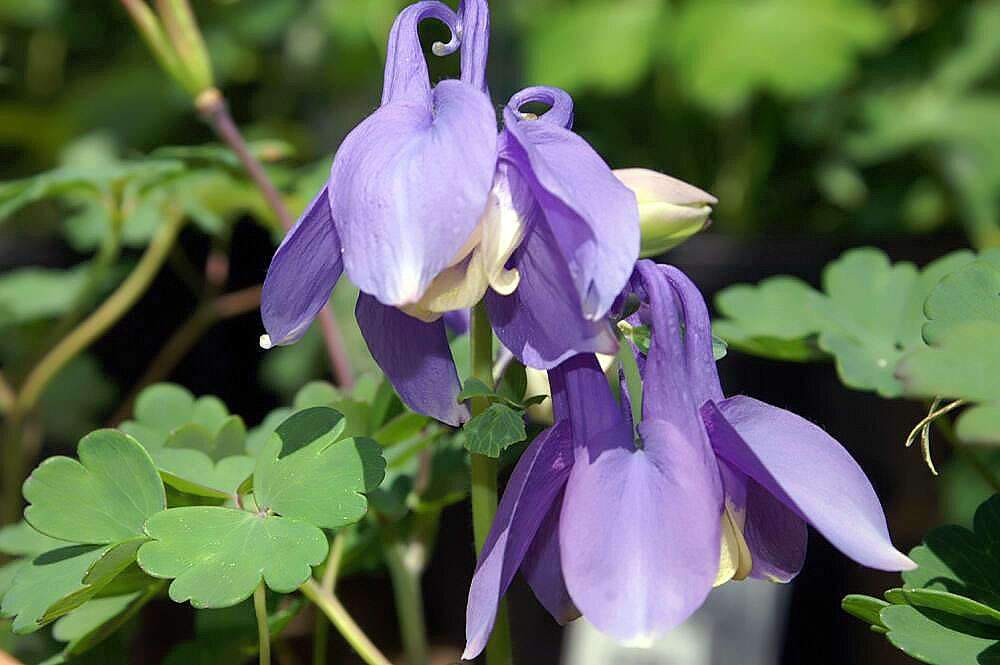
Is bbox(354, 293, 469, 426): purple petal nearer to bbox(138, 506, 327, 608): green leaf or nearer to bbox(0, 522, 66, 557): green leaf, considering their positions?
bbox(138, 506, 327, 608): green leaf

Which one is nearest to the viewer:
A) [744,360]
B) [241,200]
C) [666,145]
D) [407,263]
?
[407,263]

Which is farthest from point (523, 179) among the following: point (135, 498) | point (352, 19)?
point (352, 19)

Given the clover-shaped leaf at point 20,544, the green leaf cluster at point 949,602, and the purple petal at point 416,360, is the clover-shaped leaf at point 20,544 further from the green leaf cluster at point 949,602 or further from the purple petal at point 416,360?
the green leaf cluster at point 949,602

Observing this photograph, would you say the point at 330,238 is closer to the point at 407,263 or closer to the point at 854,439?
the point at 407,263

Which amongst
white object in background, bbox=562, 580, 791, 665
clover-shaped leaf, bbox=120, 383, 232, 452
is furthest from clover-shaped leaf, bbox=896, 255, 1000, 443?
white object in background, bbox=562, 580, 791, 665

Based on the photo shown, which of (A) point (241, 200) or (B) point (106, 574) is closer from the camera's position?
(B) point (106, 574)

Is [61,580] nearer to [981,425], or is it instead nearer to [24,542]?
[24,542]
